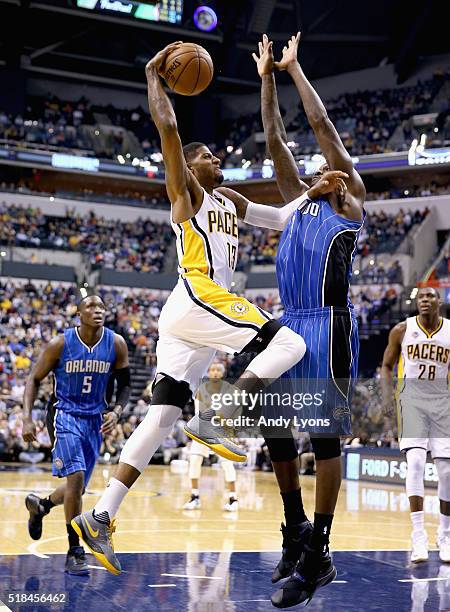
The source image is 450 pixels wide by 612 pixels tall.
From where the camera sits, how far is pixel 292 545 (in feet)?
16.5

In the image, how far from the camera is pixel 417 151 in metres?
29.8

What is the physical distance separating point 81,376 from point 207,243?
310 centimetres

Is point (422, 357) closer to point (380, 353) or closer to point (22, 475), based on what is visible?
point (22, 475)

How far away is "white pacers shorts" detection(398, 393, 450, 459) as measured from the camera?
8070 millimetres

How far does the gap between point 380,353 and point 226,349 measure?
1989cm

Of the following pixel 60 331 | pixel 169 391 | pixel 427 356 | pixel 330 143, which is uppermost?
pixel 60 331

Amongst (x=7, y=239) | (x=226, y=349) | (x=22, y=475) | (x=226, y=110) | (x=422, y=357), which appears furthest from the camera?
(x=226, y=110)

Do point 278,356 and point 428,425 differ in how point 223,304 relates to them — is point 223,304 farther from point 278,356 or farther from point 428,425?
point 428,425

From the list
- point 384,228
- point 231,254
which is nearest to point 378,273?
point 384,228

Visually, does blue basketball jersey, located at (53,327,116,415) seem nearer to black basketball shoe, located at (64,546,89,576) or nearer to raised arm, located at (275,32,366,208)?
black basketball shoe, located at (64,546,89,576)

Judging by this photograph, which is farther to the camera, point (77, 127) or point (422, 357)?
point (77, 127)

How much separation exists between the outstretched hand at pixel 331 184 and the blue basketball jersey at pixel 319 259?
0.13m

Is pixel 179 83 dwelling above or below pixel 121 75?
below

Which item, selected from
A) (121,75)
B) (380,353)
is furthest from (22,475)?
(121,75)
